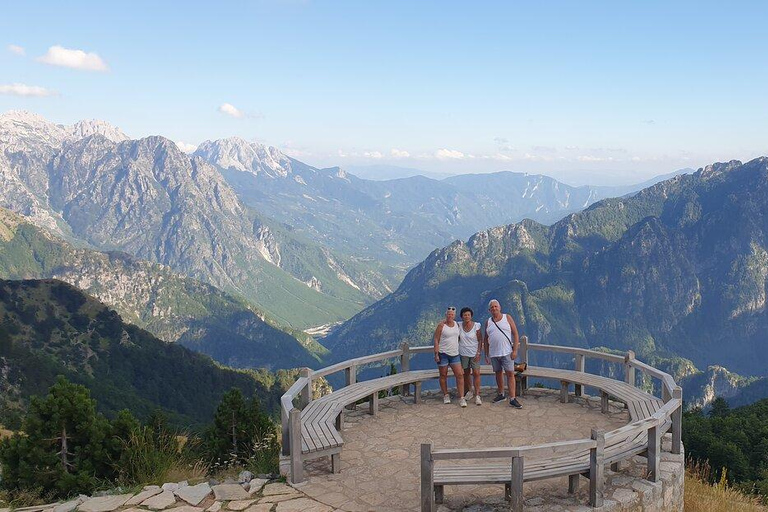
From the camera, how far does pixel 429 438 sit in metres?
11.6

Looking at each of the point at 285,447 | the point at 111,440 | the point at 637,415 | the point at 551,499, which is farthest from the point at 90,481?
the point at 637,415

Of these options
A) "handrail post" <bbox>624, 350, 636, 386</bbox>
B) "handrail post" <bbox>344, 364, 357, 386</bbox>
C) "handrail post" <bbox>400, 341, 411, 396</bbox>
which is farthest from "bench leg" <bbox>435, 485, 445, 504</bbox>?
"handrail post" <bbox>624, 350, 636, 386</bbox>

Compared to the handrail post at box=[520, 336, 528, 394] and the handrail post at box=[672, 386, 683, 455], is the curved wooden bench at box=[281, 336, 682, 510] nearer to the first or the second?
the handrail post at box=[672, 386, 683, 455]

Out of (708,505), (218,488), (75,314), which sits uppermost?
(218,488)

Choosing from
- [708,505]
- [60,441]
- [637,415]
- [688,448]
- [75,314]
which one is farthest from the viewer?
[75,314]

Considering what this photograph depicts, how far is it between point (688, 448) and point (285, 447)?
1322 inches

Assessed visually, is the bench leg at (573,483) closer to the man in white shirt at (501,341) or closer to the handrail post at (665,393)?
the handrail post at (665,393)

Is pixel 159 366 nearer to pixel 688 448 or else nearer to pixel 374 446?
pixel 688 448

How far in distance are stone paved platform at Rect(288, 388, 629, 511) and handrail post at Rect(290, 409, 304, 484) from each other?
0.18m

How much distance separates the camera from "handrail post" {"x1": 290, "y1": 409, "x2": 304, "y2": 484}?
9.11 meters

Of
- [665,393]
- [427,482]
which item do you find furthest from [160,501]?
[665,393]

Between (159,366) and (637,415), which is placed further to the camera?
(159,366)

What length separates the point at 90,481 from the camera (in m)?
9.84

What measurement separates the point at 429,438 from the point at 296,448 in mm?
3405
